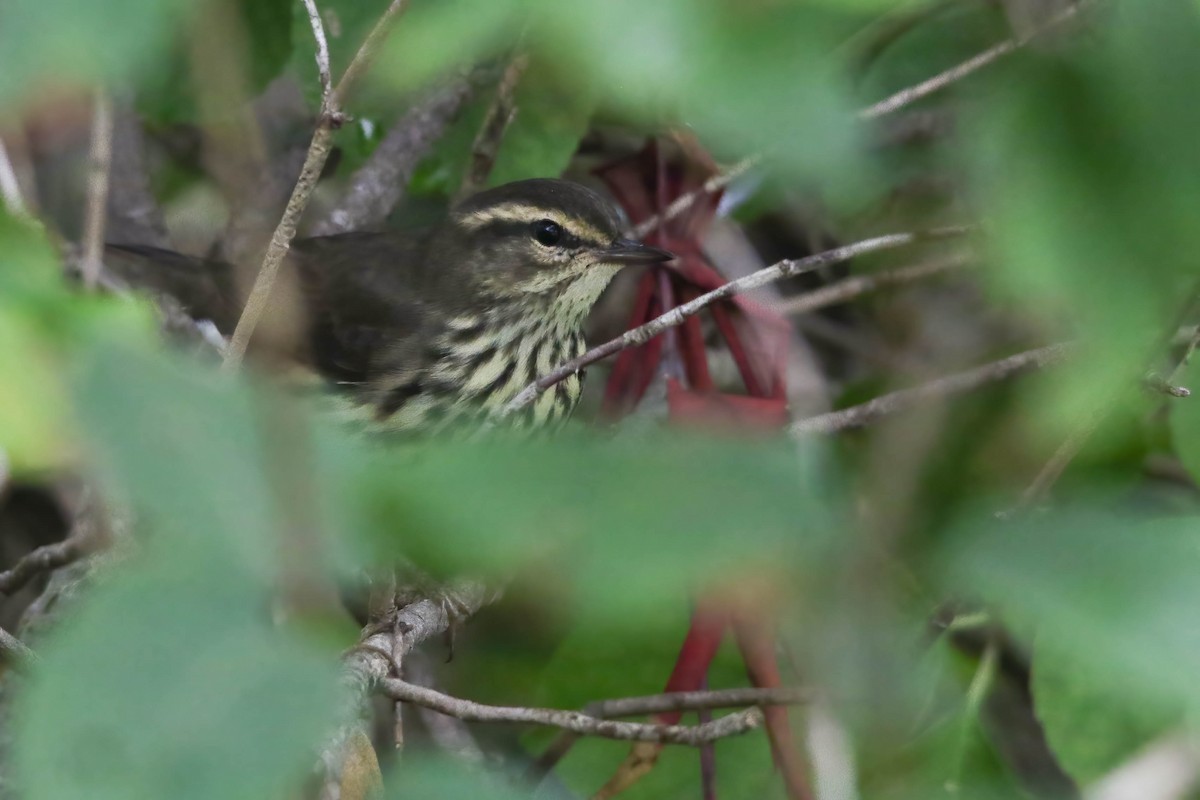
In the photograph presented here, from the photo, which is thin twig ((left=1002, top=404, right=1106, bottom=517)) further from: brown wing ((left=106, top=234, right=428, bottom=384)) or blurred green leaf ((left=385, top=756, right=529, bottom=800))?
brown wing ((left=106, top=234, right=428, bottom=384))

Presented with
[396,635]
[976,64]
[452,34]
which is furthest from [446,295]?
[452,34]

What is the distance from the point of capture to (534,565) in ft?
1.54

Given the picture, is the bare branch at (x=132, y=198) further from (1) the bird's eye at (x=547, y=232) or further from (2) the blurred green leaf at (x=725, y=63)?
(2) the blurred green leaf at (x=725, y=63)

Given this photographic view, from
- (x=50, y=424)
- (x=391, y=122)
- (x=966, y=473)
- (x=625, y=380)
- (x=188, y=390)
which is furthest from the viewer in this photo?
(x=391, y=122)

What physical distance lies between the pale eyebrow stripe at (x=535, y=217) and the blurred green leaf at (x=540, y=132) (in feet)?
0.22

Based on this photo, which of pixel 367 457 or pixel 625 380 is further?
pixel 625 380

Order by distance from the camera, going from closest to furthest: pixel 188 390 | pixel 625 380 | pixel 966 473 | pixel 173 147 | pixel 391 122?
pixel 188 390 < pixel 966 473 < pixel 625 380 < pixel 391 122 < pixel 173 147

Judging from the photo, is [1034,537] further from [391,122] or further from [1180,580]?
[391,122]

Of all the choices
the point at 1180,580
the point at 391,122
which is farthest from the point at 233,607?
the point at 391,122

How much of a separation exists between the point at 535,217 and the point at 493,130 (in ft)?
0.73

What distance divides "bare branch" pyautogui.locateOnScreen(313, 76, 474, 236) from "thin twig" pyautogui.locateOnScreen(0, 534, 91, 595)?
1.10m

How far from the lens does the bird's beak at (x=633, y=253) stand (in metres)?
2.68

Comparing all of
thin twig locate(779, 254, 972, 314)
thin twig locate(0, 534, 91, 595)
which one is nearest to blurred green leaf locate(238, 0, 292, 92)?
thin twig locate(0, 534, 91, 595)

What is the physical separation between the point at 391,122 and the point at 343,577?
2617mm
